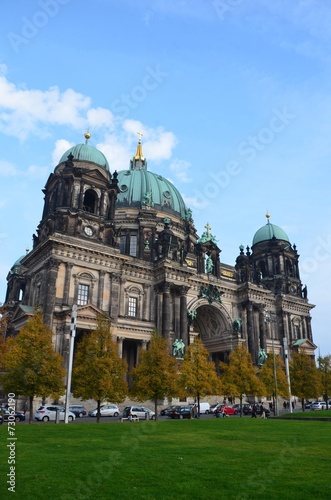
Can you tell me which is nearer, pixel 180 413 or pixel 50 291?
pixel 180 413

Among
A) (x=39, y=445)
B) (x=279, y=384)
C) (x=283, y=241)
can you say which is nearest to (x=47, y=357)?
(x=39, y=445)

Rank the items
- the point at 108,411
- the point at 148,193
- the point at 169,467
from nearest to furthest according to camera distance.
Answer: the point at 169,467
the point at 108,411
the point at 148,193

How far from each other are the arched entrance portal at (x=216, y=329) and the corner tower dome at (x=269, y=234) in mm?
20973

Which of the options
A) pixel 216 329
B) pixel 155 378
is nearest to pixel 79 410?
pixel 155 378

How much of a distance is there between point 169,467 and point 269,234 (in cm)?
6970

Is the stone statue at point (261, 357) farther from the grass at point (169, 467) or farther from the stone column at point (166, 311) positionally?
the grass at point (169, 467)

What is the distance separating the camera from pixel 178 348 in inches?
2000

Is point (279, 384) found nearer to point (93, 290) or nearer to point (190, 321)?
point (190, 321)

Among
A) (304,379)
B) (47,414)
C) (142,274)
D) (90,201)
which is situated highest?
(90,201)

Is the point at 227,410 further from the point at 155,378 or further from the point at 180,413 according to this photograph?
the point at 155,378

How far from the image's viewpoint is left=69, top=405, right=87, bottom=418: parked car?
40303 mm

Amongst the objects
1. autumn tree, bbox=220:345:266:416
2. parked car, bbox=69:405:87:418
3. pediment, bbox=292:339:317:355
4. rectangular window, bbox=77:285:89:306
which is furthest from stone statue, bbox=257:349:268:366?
parked car, bbox=69:405:87:418

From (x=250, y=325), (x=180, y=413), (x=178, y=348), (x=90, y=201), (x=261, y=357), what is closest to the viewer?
→ (x=180, y=413)

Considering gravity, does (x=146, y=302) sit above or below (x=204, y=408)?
above
